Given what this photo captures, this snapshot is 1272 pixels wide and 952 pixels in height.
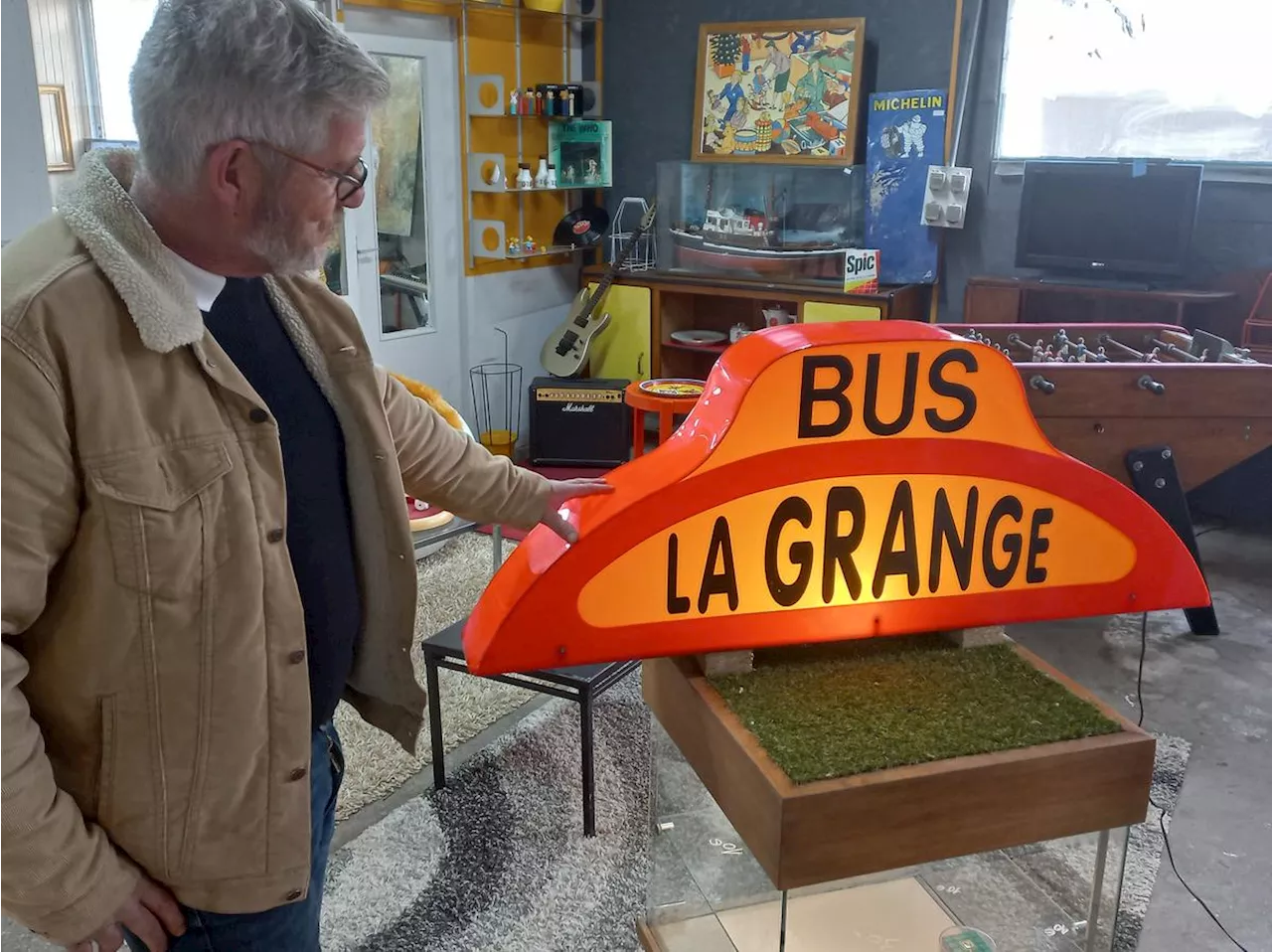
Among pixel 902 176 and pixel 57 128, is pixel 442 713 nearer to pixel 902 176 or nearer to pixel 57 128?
pixel 57 128

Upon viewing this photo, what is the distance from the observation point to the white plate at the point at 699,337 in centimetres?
544

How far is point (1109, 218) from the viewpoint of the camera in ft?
14.5

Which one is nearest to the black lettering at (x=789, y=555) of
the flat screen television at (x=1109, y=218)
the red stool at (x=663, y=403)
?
the red stool at (x=663, y=403)

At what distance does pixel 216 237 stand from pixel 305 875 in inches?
26.0

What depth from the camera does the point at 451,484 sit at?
4.89ft

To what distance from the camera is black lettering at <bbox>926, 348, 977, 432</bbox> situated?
1428mm

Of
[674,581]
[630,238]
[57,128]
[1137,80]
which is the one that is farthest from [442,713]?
[1137,80]

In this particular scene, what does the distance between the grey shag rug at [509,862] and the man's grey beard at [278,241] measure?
147 centimetres

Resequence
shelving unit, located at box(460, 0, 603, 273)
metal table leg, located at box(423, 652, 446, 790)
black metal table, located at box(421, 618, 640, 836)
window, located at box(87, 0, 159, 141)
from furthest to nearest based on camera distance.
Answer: shelving unit, located at box(460, 0, 603, 273) → window, located at box(87, 0, 159, 141) → metal table leg, located at box(423, 652, 446, 790) → black metal table, located at box(421, 618, 640, 836)

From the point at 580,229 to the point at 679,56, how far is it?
100cm

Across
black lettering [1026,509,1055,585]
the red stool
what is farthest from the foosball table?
black lettering [1026,509,1055,585]

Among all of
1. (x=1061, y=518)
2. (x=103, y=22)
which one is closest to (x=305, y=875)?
(x=1061, y=518)

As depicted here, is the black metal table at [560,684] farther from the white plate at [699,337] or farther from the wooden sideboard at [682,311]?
the white plate at [699,337]

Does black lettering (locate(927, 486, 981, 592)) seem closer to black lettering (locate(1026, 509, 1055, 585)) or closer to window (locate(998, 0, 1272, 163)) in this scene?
black lettering (locate(1026, 509, 1055, 585))
